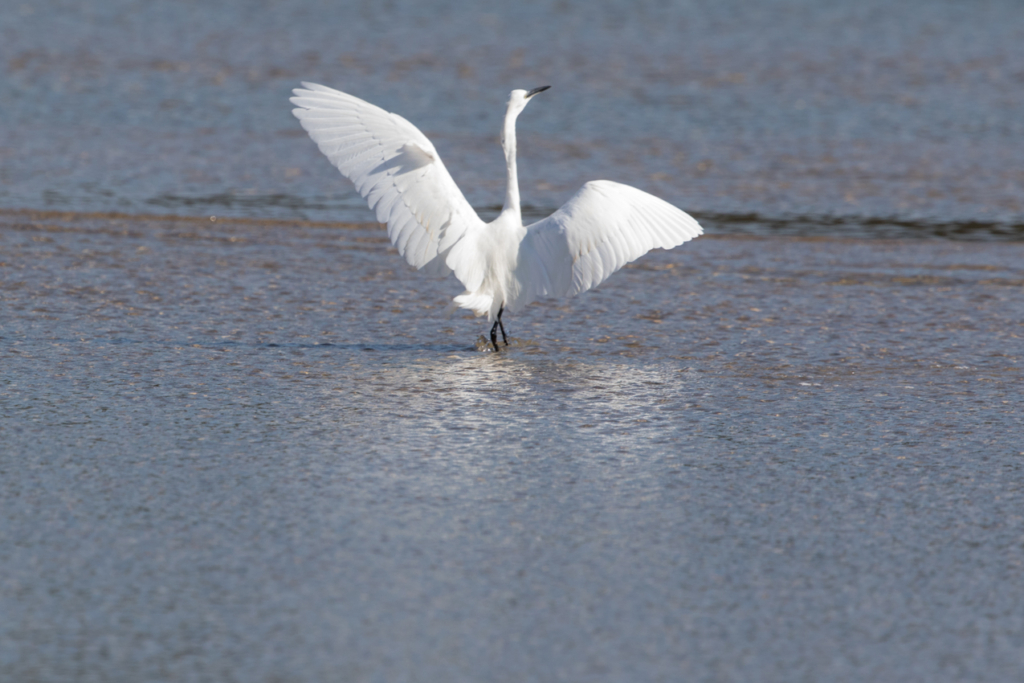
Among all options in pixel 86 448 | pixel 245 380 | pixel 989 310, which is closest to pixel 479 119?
pixel 989 310

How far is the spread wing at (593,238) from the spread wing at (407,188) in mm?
337

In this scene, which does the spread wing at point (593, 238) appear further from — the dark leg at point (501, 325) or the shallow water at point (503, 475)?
the shallow water at point (503, 475)

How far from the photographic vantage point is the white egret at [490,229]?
5.81 meters

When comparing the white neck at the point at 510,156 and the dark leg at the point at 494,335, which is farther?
the white neck at the point at 510,156

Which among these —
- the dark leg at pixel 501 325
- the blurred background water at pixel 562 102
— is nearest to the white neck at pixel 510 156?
the dark leg at pixel 501 325

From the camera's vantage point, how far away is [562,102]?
460 inches

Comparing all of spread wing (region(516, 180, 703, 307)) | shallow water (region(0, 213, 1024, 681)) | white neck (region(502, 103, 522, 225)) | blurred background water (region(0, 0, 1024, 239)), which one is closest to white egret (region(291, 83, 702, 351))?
spread wing (region(516, 180, 703, 307))

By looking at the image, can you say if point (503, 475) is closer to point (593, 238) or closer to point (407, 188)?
point (593, 238)

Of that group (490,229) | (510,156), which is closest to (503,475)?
(490,229)

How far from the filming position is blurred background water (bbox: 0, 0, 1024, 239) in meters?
8.92

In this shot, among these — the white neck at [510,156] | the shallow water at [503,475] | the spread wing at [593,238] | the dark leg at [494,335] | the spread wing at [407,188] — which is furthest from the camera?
the white neck at [510,156]

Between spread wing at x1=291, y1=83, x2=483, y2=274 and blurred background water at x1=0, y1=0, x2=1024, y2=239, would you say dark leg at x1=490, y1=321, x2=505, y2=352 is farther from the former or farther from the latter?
blurred background water at x1=0, y1=0, x2=1024, y2=239

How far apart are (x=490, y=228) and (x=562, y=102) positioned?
232 inches

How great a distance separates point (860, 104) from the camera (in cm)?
1166
